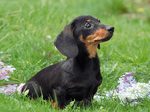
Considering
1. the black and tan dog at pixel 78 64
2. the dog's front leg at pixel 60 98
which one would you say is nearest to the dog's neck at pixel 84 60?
the black and tan dog at pixel 78 64

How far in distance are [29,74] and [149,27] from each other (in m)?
3.53

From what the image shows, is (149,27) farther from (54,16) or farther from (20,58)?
(20,58)

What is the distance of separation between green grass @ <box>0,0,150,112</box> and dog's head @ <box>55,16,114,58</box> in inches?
19.7

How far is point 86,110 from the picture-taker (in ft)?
18.6

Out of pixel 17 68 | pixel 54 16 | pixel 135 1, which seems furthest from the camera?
pixel 135 1

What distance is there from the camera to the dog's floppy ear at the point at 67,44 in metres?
5.63

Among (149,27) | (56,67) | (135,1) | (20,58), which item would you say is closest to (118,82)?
(56,67)

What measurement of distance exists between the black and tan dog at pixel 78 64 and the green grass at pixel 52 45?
0.46 feet

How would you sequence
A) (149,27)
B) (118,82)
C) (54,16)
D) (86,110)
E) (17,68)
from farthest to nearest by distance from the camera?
(149,27)
(54,16)
(17,68)
(118,82)
(86,110)

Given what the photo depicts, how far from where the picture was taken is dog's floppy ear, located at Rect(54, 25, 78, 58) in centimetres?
563

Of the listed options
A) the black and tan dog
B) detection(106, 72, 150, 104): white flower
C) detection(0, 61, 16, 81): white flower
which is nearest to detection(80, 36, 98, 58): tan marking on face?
the black and tan dog

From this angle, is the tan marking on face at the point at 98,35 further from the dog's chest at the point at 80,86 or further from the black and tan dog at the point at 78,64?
the dog's chest at the point at 80,86

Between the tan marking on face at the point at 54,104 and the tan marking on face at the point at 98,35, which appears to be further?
the tan marking on face at the point at 54,104

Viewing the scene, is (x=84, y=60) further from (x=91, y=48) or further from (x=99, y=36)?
(x=99, y=36)
